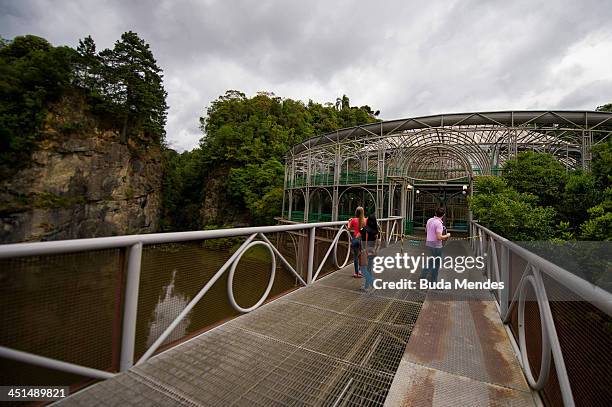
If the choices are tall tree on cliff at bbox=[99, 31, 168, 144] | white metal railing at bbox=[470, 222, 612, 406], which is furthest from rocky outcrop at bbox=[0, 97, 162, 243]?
white metal railing at bbox=[470, 222, 612, 406]

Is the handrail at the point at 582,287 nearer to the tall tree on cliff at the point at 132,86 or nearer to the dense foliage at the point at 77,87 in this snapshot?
the dense foliage at the point at 77,87

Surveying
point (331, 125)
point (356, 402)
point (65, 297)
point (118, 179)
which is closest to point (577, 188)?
point (356, 402)

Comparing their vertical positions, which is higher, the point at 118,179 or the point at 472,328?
the point at 118,179

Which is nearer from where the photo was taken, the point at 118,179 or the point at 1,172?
the point at 1,172

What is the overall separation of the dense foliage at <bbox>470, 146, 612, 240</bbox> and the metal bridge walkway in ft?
12.3

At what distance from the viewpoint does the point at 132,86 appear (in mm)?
27812

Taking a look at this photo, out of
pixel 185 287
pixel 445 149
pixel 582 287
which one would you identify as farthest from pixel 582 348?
pixel 445 149

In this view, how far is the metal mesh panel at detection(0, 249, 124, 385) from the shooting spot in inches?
59.6

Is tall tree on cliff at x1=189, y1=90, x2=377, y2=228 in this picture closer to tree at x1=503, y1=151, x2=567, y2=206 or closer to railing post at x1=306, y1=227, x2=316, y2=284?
tree at x1=503, y1=151, x2=567, y2=206

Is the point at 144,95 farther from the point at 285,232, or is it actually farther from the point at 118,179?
the point at 285,232

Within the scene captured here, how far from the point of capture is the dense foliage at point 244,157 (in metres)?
31.7

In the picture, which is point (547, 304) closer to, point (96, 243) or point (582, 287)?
point (582, 287)

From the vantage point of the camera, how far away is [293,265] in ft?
14.5

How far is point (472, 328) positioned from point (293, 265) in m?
2.63
